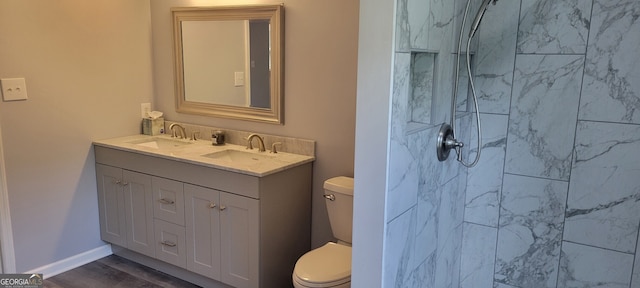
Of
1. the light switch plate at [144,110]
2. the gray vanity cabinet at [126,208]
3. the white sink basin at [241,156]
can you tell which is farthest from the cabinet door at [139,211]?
the light switch plate at [144,110]

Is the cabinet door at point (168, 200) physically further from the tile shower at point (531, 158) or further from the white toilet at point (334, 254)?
the tile shower at point (531, 158)

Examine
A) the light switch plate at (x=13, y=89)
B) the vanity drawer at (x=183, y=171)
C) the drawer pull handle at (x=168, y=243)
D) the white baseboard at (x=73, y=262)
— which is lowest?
the white baseboard at (x=73, y=262)

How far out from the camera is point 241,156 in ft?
9.64

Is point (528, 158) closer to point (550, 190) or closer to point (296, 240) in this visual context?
point (550, 190)

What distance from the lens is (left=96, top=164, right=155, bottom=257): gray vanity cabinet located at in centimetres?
294

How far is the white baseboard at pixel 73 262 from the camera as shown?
2.94m

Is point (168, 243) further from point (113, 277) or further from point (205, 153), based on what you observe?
point (205, 153)

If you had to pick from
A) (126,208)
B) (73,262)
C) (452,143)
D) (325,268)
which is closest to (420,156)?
(452,143)

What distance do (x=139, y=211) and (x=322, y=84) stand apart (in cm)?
145

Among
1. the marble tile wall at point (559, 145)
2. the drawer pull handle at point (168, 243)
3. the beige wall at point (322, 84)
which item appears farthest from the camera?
the drawer pull handle at point (168, 243)

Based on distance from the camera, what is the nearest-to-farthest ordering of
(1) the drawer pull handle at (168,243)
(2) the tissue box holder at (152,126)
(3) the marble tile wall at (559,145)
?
1. (3) the marble tile wall at (559,145)
2. (1) the drawer pull handle at (168,243)
3. (2) the tissue box holder at (152,126)

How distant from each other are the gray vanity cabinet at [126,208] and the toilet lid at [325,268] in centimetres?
119

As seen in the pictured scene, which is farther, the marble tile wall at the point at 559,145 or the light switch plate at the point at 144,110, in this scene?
the light switch plate at the point at 144,110

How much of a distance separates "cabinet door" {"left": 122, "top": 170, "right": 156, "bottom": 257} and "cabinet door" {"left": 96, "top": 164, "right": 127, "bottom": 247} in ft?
0.20
